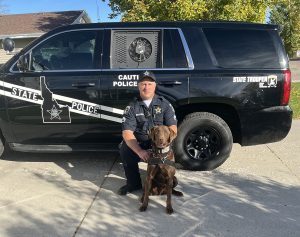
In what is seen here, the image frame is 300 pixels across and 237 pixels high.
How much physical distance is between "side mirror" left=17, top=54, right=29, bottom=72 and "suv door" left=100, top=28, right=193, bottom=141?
95cm

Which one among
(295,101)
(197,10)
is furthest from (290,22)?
(197,10)

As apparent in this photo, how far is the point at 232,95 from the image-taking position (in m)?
5.14

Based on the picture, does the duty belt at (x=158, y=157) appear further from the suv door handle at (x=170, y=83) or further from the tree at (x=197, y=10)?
the tree at (x=197, y=10)

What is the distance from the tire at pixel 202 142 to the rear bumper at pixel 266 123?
0.24m

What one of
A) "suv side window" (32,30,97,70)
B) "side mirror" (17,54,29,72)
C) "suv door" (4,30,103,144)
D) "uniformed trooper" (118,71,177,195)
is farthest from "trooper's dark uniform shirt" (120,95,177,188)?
"side mirror" (17,54,29,72)

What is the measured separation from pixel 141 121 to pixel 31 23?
18.3m

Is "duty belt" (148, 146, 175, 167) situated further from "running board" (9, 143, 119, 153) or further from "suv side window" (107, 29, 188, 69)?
"suv side window" (107, 29, 188, 69)

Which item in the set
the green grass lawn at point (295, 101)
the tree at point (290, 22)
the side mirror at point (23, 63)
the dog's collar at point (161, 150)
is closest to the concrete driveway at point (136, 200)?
the dog's collar at point (161, 150)

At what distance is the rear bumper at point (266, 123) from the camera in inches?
204

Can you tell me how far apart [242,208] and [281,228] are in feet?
1.68

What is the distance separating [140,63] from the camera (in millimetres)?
5242

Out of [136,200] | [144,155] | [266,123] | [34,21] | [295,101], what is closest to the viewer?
[144,155]

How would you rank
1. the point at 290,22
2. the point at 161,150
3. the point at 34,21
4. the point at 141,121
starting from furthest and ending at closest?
the point at 290,22
the point at 34,21
the point at 141,121
the point at 161,150

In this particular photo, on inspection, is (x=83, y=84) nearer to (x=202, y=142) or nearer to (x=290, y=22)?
(x=202, y=142)
